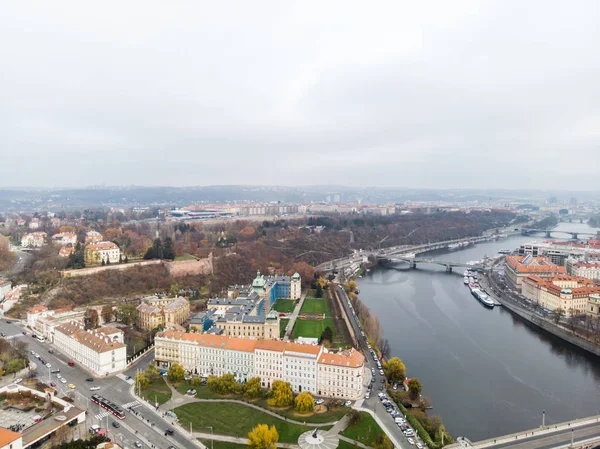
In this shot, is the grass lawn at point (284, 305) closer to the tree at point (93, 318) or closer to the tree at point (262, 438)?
the tree at point (93, 318)

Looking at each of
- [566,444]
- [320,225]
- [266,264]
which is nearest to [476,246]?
[320,225]

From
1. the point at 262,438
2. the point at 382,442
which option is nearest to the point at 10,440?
the point at 262,438

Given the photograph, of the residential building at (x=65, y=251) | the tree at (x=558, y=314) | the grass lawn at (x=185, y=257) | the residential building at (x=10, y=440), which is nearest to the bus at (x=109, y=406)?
the residential building at (x=10, y=440)

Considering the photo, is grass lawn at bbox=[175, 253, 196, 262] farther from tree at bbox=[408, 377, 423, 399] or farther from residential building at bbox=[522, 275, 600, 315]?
residential building at bbox=[522, 275, 600, 315]

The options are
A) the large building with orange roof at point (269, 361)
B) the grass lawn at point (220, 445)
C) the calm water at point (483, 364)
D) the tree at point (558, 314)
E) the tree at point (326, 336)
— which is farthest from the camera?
the tree at point (558, 314)

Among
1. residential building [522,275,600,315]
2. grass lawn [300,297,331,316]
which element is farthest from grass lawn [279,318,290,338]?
residential building [522,275,600,315]

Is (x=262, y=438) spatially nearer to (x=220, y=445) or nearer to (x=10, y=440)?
(x=220, y=445)

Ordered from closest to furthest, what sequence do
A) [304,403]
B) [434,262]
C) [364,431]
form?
1. [364,431]
2. [304,403]
3. [434,262]
